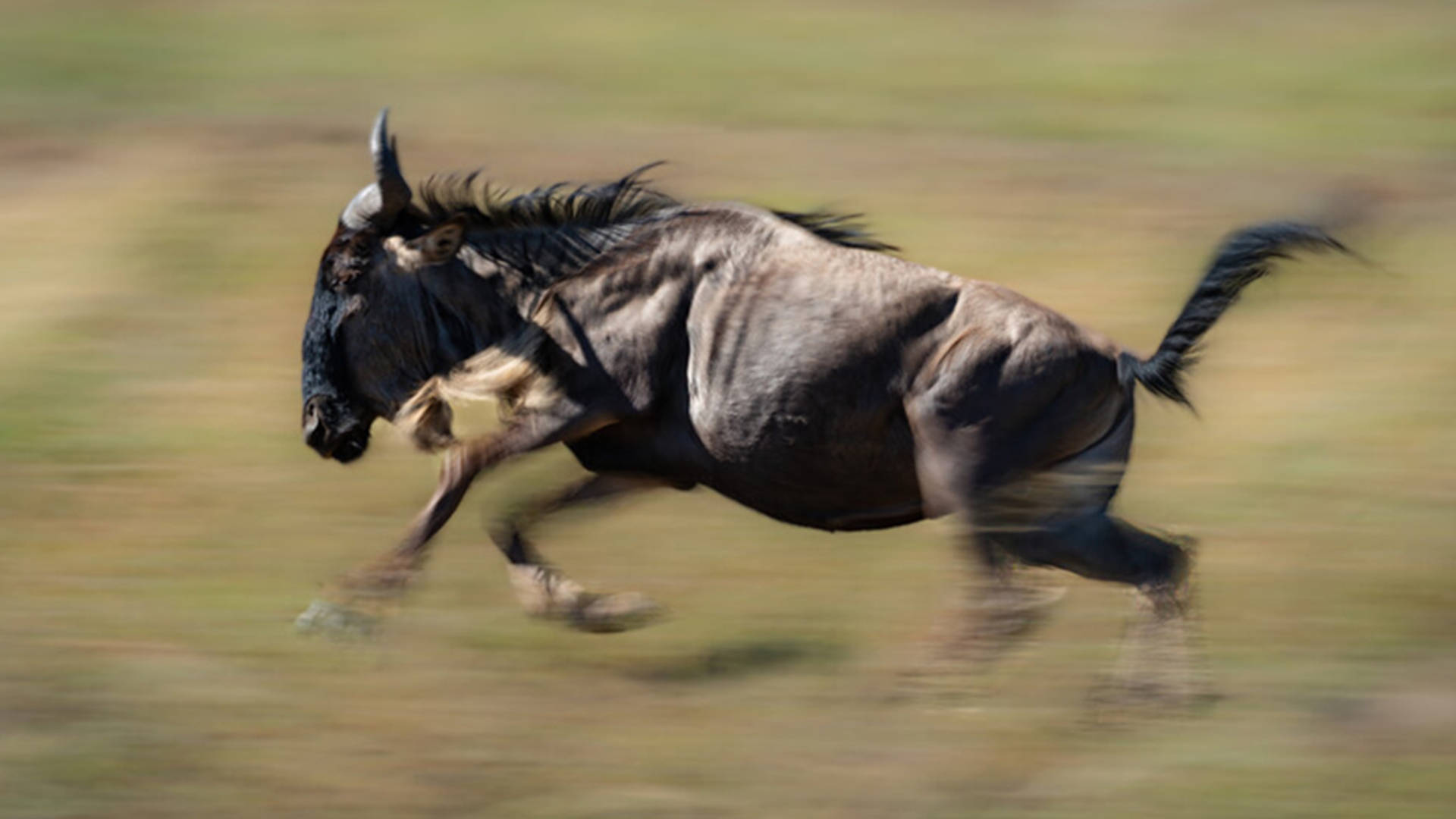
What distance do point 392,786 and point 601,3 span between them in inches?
493

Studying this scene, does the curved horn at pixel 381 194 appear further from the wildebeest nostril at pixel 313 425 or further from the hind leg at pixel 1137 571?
the hind leg at pixel 1137 571

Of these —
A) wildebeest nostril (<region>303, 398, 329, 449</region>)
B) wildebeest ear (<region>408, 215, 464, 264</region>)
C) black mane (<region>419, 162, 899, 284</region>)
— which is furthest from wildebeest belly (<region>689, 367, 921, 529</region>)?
wildebeest nostril (<region>303, 398, 329, 449</region>)

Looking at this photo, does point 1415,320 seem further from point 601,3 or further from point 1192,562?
point 601,3

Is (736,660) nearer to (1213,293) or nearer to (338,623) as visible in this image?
(338,623)

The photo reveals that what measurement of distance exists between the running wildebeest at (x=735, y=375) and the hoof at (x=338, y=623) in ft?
0.05

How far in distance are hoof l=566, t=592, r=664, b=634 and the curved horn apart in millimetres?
1364

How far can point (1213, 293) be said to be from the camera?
20.0 ft

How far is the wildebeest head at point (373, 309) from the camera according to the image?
661cm

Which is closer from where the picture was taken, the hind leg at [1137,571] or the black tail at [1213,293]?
the hind leg at [1137,571]

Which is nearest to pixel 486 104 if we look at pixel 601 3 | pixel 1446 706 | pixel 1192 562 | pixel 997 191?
pixel 601 3

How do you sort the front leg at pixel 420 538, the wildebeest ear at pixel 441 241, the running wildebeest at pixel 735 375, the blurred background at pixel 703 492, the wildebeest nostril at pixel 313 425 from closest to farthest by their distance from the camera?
1. the blurred background at pixel 703 492
2. the running wildebeest at pixel 735 375
3. the front leg at pixel 420 538
4. the wildebeest ear at pixel 441 241
5. the wildebeest nostril at pixel 313 425

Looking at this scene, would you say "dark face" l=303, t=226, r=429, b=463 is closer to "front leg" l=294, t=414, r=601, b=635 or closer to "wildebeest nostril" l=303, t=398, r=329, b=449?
"wildebeest nostril" l=303, t=398, r=329, b=449

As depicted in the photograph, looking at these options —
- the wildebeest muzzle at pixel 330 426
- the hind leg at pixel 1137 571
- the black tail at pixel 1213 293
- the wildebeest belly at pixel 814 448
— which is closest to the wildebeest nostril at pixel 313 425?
the wildebeest muzzle at pixel 330 426

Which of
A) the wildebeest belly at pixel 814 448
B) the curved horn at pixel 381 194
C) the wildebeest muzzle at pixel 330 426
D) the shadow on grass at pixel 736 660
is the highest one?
the curved horn at pixel 381 194
